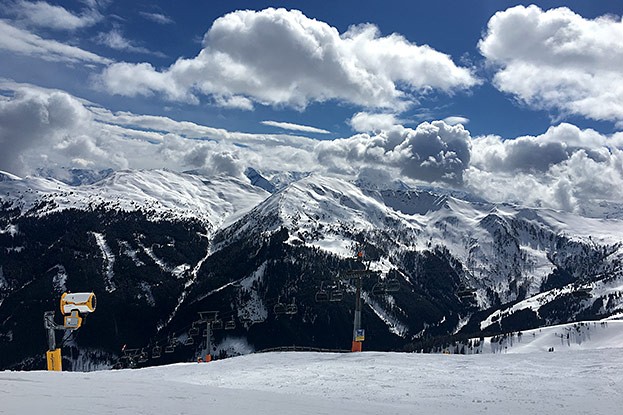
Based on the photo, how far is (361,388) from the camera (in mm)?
26609

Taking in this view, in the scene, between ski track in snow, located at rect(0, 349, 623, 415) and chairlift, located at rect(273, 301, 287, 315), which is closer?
ski track in snow, located at rect(0, 349, 623, 415)

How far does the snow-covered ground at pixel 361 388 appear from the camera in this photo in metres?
19.0

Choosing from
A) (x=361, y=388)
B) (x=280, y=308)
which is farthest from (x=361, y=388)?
(x=280, y=308)

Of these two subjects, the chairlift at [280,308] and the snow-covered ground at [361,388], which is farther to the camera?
the chairlift at [280,308]

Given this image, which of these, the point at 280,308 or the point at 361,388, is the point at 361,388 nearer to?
the point at 361,388

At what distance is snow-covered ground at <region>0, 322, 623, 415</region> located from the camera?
62.2ft

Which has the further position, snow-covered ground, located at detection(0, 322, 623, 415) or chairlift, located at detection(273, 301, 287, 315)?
chairlift, located at detection(273, 301, 287, 315)

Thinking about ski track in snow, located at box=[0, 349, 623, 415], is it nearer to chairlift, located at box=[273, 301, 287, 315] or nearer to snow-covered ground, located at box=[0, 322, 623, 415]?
snow-covered ground, located at box=[0, 322, 623, 415]

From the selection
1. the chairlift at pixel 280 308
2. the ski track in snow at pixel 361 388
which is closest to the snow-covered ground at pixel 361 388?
the ski track in snow at pixel 361 388

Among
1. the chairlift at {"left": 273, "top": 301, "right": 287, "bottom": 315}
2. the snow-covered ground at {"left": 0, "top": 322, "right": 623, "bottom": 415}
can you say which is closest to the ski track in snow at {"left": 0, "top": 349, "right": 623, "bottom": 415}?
the snow-covered ground at {"left": 0, "top": 322, "right": 623, "bottom": 415}

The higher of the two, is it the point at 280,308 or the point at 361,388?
the point at 361,388

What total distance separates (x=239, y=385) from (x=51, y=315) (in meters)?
17.5

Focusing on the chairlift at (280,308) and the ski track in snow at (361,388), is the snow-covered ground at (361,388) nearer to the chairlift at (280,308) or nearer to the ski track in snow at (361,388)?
the ski track in snow at (361,388)

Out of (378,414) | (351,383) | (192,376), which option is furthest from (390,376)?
(192,376)
